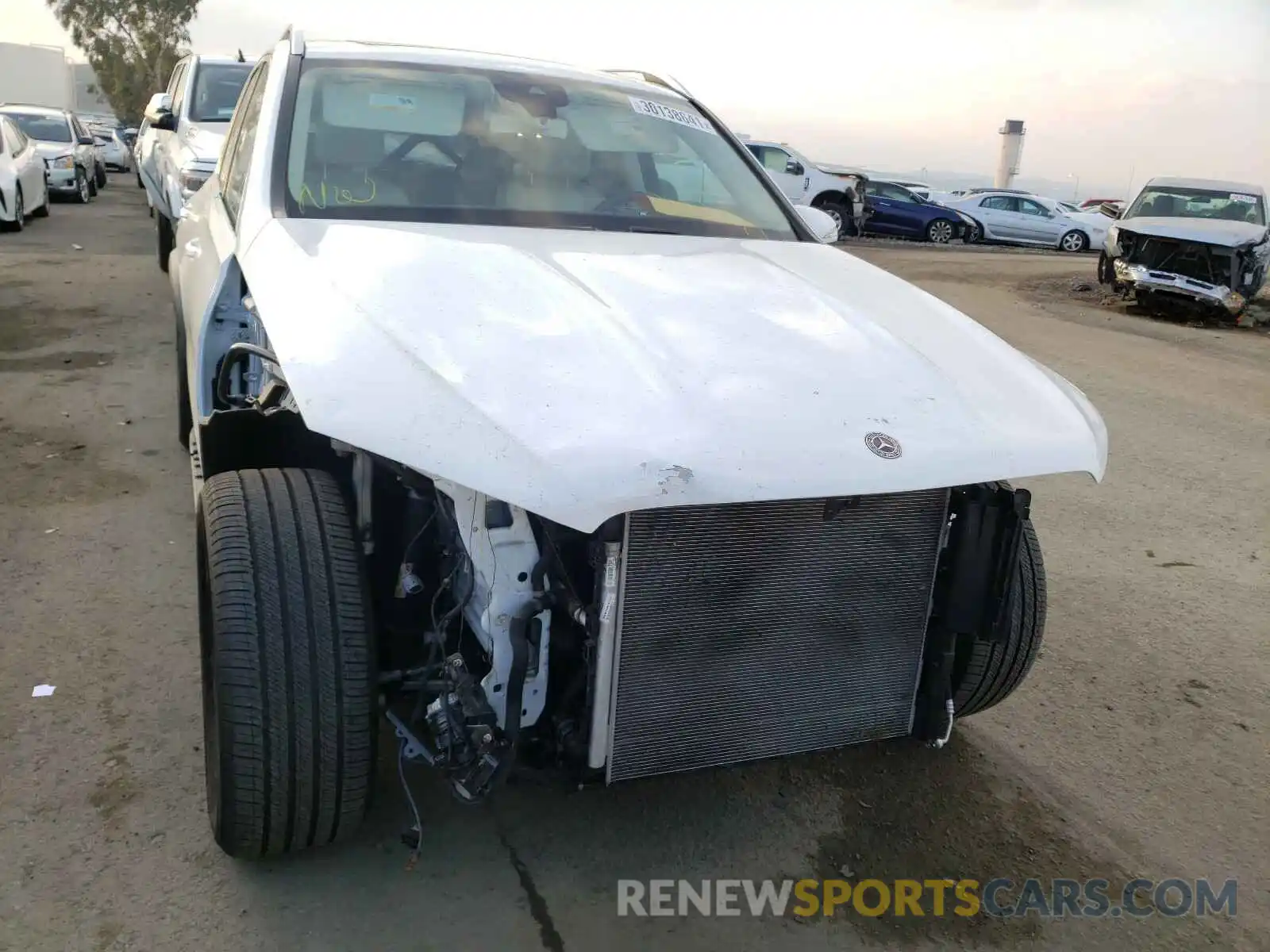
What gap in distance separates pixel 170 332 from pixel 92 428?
99.5 inches

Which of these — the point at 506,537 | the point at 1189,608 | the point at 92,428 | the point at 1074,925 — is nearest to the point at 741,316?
the point at 506,537

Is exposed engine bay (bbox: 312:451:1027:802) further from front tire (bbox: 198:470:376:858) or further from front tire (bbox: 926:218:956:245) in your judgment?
front tire (bbox: 926:218:956:245)

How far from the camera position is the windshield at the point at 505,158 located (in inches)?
119

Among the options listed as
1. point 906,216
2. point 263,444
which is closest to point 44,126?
point 906,216

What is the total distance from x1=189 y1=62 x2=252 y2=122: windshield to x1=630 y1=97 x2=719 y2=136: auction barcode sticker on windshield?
589 centimetres

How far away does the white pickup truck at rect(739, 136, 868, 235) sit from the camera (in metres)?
19.7

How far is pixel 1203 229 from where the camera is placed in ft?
41.9

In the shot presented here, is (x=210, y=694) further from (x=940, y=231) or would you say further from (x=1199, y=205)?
(x=940, y=231)

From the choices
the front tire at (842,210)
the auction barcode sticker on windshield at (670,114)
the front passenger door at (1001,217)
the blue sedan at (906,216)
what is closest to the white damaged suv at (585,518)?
the auction barcode sticker on windshield at (670,114)

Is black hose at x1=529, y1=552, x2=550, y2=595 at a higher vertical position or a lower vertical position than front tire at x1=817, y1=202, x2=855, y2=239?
lower

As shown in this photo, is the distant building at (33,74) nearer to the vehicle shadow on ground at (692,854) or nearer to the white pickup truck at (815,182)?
the white pickup truck at (815,182)

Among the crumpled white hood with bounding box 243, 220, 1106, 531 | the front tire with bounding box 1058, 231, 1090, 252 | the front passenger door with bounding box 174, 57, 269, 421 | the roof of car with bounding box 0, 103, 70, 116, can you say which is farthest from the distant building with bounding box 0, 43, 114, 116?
the crumpled white hood with bounding box 243, 220, 1106, 531

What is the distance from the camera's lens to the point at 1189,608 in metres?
4.20
